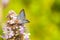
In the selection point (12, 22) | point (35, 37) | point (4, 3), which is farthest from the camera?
point (35, 37)

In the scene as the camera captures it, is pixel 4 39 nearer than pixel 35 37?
Yes

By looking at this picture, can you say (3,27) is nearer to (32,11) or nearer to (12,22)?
(12,22)

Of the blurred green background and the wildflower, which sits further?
the blurred green background

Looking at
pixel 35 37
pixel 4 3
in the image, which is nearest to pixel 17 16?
pixel 4 3

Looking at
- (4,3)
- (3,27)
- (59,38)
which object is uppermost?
(4,3)

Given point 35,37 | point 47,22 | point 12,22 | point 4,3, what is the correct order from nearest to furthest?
point 12,22, point 4,3, point 35,37, point 47,22

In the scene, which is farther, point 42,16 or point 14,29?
point 42,16

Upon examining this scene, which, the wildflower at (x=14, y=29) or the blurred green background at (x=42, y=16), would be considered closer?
the wildflower at (x=14, y=29)

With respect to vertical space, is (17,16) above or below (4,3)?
below
